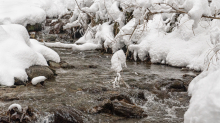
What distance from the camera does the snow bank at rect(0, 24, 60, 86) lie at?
17.6 ft

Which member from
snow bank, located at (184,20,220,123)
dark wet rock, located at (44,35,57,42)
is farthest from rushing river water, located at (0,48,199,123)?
dark wet rock, located at (44,35,57,42)

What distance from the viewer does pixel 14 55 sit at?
5859 mm

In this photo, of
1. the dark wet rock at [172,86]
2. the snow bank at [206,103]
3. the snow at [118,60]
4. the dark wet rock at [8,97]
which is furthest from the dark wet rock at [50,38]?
the snow bank at [206,103]

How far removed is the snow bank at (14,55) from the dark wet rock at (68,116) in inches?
79.6

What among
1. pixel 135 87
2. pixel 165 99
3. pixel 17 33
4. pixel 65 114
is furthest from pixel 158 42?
pixel 65 114

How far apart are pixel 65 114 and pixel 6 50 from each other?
3.06m

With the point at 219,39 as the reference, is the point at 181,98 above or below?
below

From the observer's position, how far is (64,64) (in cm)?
761

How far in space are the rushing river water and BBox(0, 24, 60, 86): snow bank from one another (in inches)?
18.0

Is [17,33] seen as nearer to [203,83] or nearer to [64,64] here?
[64,64]

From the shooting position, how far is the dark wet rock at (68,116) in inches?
148

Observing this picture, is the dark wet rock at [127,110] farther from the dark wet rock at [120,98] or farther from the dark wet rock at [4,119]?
the dark wet rock at [4,119]

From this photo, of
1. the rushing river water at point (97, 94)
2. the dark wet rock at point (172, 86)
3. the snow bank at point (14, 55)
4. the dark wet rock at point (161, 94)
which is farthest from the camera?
the dark wet rock at point (172, 86)

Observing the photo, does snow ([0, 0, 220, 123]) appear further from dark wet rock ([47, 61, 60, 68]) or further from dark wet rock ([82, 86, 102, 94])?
dark wet rock ([82, 86, 102, 94])
